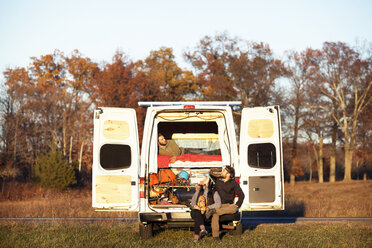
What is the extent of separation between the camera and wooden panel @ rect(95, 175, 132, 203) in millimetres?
9195

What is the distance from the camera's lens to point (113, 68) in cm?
3578

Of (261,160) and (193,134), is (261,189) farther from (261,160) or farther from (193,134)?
(193,134)

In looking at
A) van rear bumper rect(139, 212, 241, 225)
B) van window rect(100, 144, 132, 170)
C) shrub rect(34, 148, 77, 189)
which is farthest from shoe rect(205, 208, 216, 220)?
shrub rect(34, 148, 77, 189)

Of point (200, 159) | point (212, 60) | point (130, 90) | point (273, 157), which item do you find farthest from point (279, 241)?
point (212, 60)

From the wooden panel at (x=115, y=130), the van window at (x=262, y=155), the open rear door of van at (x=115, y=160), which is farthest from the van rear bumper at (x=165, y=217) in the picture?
the van window at (x=262, y=155)

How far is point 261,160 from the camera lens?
9.46m

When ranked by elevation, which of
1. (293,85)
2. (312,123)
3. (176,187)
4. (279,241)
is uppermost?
(293,85)

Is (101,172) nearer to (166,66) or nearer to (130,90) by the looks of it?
(130,90)

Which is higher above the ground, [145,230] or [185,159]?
[185,159]

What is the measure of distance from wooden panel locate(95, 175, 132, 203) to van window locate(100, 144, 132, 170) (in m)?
Answer: 0.21

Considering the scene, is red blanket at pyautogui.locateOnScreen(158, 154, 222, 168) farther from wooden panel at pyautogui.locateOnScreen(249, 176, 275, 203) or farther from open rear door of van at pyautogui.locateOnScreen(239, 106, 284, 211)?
wooden panel at pyautogui.locateOnScreen(249, 176, 275, 203)

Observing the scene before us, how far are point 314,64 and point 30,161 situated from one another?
1007 inches

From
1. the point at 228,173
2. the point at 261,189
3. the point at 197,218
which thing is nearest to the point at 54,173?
the point at 197,218

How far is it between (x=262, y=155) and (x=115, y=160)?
109 inches
